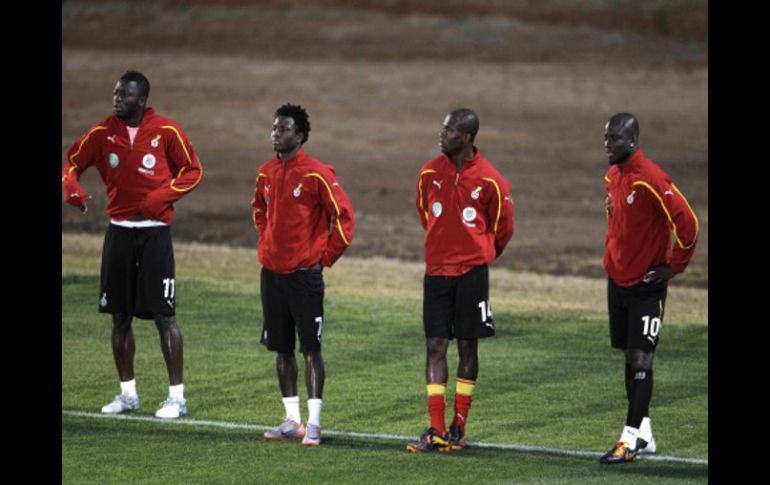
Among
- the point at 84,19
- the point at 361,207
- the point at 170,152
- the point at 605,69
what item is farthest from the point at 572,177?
the point at 170,152

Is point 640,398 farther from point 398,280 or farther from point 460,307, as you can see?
point 398,280

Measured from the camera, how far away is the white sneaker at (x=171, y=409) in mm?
11891

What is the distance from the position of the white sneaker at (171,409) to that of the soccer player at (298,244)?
1147mm

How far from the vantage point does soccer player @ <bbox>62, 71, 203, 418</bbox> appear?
11805 mm

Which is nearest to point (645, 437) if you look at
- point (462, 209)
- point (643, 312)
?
point (643, 312)

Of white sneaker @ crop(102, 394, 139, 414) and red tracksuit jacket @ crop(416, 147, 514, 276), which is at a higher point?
red tracksuit jacket @ crop(416, 147, 514, 276)

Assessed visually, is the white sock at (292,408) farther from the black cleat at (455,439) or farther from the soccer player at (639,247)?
the soccer player at (639,247)

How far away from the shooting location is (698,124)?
116ft

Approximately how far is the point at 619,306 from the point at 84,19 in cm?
3339

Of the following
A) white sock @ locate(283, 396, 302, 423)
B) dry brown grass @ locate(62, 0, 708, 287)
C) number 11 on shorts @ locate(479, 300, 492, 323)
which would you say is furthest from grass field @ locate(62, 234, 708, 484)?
dry brown grass @ locate(62, 0, 708, 287)

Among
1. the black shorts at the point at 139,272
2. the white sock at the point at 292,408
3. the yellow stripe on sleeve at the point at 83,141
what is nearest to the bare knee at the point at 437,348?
the white sock at the point at 292,408

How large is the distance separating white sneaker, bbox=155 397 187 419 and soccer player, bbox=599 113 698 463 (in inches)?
124

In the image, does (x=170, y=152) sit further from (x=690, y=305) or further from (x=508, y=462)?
(x=690, y=305)

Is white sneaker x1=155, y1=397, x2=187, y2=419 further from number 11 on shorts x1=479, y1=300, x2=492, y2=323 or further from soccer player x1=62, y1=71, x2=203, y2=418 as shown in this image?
number 11 on shorts x1=479, y1=300, x2=492, y2=323
